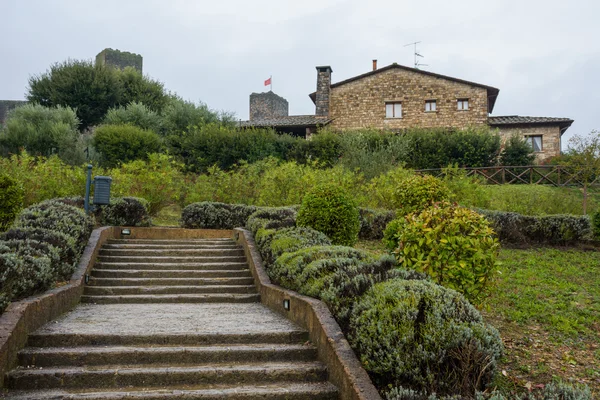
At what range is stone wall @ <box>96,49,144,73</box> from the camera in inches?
1478

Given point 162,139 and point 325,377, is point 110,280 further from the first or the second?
point 162,139

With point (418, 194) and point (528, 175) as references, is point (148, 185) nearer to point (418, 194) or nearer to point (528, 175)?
point (418, 194)

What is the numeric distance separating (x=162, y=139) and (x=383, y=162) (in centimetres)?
1070

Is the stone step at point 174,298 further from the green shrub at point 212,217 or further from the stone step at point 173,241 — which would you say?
the green shrub at point 212,217

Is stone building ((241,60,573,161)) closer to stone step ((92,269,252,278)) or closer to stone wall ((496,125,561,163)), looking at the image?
stone wall ((496,125,561,163))

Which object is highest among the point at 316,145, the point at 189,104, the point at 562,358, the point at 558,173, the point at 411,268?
the point at 189,104

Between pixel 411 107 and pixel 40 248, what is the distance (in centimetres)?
2364

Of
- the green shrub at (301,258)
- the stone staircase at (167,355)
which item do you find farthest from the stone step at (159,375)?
the green shrub at (301,258)

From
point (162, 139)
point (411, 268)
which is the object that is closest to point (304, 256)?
point (411, 268)

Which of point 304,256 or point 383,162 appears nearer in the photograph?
point 304,256

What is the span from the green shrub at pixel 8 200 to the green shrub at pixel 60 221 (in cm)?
33

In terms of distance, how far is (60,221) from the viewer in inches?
327

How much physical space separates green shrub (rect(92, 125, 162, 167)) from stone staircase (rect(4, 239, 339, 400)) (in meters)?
14.4

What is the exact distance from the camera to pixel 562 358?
5.29 m
